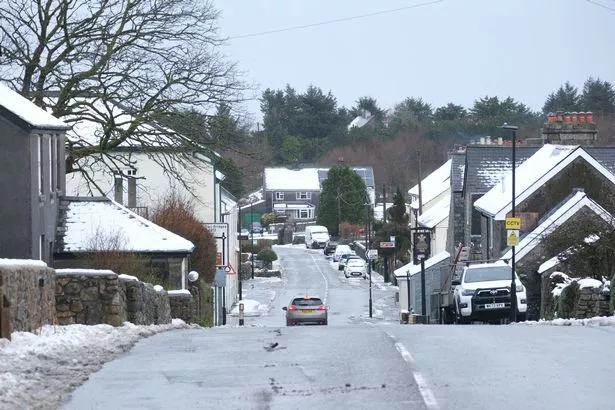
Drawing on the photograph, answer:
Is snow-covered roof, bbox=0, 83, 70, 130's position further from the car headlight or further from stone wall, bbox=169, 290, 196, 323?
the car headlight

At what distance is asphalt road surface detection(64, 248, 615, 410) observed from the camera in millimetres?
11562

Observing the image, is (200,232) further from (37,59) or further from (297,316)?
(37,59)

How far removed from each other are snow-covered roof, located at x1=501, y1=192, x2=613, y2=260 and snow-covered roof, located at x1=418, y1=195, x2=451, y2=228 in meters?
22.6

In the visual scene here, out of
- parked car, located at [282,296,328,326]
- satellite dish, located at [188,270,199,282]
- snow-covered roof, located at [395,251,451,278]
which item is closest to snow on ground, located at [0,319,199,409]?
satellite dish, located at [188,270,199,282]

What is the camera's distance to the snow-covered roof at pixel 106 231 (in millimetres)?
36250

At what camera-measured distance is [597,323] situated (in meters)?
21.9

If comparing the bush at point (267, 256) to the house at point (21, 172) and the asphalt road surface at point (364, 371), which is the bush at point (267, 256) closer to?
the house at point (21, 172)

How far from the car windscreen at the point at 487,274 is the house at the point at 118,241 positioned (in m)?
8.47

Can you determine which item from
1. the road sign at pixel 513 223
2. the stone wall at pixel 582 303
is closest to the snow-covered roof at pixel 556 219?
the road sign at pixel 513 223

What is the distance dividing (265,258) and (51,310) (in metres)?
78.0

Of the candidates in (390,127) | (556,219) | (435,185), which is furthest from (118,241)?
(390,127)

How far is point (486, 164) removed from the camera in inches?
2373

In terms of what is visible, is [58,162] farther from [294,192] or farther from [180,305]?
[294,192]

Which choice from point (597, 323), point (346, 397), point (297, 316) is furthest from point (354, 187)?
point (346, 397)
